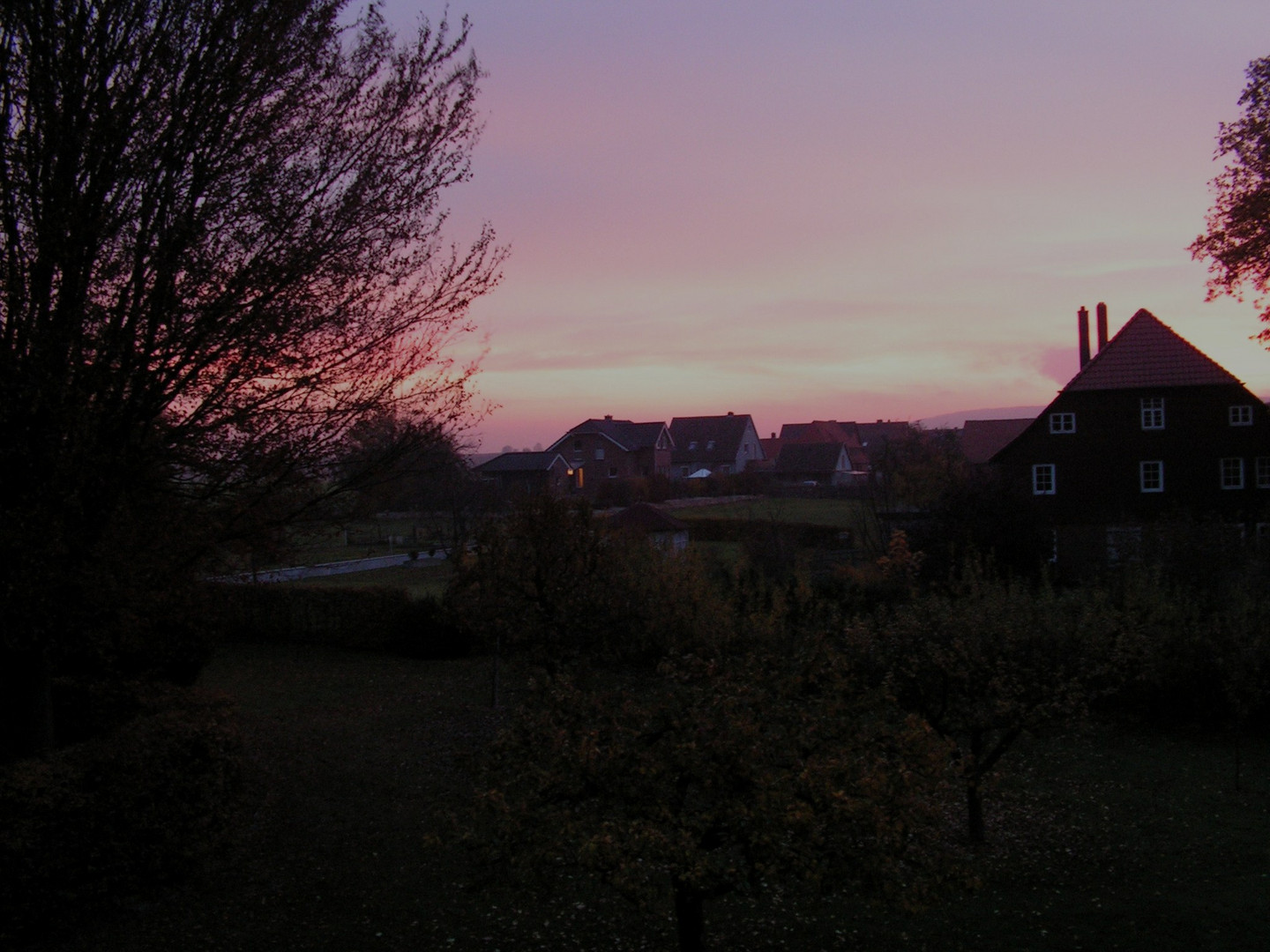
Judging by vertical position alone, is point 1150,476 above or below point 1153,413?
below

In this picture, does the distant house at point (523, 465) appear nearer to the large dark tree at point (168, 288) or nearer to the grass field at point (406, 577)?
the grass field at point (406, 577)

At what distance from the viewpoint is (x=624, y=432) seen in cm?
7294

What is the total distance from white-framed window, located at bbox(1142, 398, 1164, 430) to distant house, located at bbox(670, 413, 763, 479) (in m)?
46.0

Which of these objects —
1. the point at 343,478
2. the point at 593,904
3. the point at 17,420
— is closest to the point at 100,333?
the point at 17,420

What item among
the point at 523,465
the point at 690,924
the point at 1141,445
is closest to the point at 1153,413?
the point at 1141,445

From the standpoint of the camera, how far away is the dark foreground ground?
7.86 metres

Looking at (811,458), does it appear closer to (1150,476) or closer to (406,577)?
(1150,476)

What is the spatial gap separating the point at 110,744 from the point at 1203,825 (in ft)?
42.0

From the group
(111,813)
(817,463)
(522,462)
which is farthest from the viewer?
(817,463)

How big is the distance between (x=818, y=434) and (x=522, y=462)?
121ft

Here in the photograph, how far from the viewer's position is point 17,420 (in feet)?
26.3

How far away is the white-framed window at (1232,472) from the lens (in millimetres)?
30750

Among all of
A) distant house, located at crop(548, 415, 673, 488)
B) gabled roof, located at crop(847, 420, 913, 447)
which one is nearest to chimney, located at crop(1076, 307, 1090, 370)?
distant house, located at crop(548, 415, 673, 488)

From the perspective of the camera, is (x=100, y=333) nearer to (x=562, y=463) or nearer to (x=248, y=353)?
(x=248, y=353)
